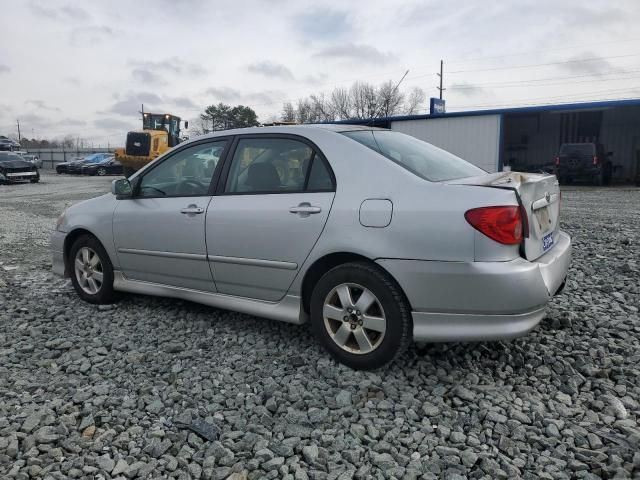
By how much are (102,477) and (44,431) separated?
0.54 metres

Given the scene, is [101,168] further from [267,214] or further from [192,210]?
[267,214]

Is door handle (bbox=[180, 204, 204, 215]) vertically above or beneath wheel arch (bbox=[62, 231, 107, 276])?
above

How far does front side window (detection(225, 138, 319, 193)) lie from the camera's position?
340 centimetres

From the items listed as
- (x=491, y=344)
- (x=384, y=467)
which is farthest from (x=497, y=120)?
(x=384, y=467)

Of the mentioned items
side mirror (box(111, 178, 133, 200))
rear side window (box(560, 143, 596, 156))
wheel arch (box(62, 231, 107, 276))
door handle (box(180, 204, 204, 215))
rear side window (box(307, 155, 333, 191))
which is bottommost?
wheel arch (box(62, 231, 107, 276))

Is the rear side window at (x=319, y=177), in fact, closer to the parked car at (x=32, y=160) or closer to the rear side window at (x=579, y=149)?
the rear side window at (x=579, y=149)

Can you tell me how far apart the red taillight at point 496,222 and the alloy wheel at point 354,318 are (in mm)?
→ 724

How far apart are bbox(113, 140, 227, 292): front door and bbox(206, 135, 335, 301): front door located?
16 centimetres

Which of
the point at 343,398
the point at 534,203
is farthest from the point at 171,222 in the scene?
the point at 534,203

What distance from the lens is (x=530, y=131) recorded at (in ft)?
88.6

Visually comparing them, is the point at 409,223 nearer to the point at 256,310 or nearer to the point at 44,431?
Answer: the point at 256,310

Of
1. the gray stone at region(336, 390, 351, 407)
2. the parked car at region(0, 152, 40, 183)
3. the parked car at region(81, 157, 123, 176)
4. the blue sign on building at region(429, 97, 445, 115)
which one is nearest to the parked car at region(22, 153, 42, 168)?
the parked car at region(0, 152, 40, 183)

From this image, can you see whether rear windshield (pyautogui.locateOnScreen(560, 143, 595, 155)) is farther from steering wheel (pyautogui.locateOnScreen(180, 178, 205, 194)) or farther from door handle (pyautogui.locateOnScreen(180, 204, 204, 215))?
door handle (pyautogui.locateOnScreen(180, 204, 204, 215))

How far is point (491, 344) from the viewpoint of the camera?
347 centimetres
